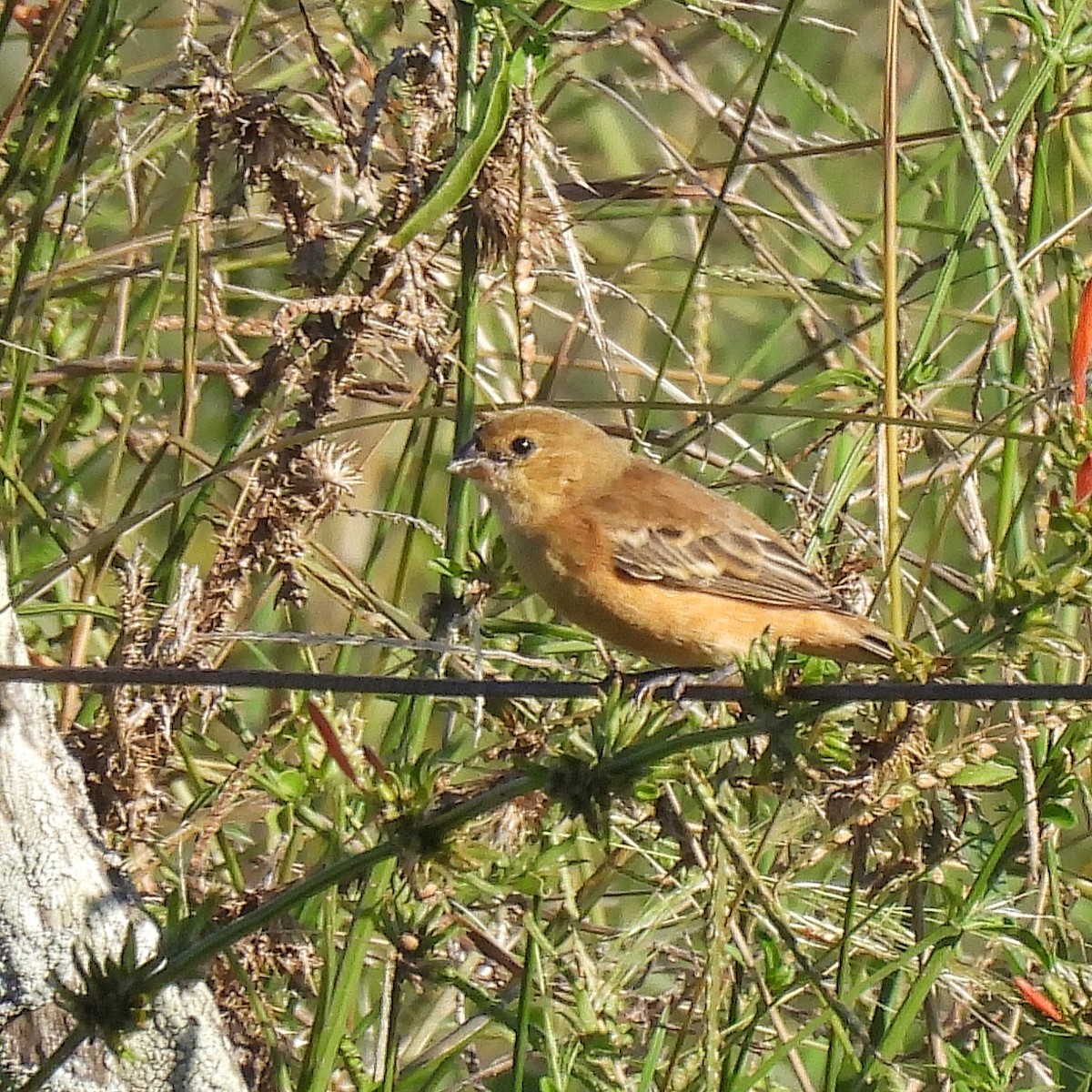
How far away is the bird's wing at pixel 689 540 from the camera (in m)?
3.48

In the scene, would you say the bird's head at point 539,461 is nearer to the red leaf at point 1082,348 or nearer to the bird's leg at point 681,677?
the bird's leg at point 681,677

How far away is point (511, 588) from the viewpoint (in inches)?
120

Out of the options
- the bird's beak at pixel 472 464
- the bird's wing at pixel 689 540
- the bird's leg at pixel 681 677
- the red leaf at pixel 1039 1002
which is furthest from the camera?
the bird's wing at pixel 689 540

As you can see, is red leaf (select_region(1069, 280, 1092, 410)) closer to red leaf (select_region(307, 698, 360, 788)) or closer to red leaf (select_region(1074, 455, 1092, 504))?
red leaf (select_region(1074, 455, 1092, 504))

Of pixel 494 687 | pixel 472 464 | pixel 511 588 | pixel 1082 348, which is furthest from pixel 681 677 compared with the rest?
Result: pixel 494 687

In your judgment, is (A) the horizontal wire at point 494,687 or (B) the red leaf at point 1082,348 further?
(B) the red leaf at point 1082,348

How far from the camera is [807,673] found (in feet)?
10.4

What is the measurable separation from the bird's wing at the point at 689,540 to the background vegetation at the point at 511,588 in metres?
0.14

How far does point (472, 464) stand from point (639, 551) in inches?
16.7

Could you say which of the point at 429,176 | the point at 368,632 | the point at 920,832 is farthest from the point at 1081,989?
the point at 429,176

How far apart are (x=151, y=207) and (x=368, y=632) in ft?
3.40

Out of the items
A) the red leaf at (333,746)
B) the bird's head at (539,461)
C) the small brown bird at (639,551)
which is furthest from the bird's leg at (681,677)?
the red leaf at (333,746)

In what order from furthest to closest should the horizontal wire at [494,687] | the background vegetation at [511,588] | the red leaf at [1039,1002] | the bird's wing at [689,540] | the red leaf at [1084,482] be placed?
the bird's wing at [689,540] < the red leaf at [1039,1002] < the background vegetation at [511,588] < the red leaf at [1084,482] < the horizontal wire at [494,687]

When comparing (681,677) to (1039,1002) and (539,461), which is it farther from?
(1039,1002)
